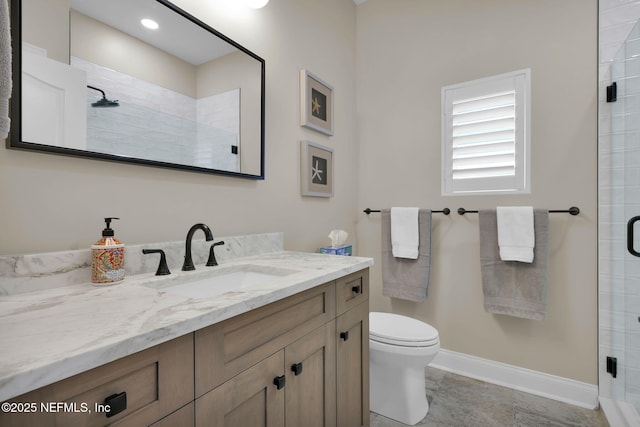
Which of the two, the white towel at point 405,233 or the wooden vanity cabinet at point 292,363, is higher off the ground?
the white towel at point 405,233

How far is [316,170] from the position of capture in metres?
2.02

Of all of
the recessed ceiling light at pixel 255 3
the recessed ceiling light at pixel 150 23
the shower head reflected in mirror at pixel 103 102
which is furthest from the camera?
the recessed ceiling light at pixel 255 3

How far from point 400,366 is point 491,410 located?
2.12ft

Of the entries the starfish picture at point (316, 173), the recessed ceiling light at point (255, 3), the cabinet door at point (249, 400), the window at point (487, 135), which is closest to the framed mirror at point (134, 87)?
the recessed ceiling light at point (255, 3)

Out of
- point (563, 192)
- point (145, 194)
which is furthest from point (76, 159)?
point (563, 192)

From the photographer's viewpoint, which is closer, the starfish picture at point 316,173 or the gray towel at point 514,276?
the gray towel at point 514,276

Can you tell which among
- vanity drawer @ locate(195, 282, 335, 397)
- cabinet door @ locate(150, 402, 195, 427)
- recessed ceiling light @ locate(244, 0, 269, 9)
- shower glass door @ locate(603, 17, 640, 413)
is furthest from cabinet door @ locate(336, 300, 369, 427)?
recessed ceiling light @ locate(244, 0, 269, 9)

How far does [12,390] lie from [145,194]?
82cm

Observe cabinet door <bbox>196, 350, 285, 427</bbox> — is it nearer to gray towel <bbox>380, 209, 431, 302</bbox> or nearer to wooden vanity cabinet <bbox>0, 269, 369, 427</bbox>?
wooden vanity cabinet <bbox>0, 269, 369, 427</bbox>

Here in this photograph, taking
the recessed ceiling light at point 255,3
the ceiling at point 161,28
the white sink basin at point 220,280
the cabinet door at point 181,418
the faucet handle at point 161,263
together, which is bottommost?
the cabinet door at point 181,418

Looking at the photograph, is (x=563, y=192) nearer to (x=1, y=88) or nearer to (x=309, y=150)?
(x=309, y=150)

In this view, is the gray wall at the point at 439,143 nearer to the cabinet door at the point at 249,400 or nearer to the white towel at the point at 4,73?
the cabinet door at the point at 249,400

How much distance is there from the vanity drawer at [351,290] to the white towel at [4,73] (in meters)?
1.00

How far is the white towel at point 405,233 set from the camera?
213cm
